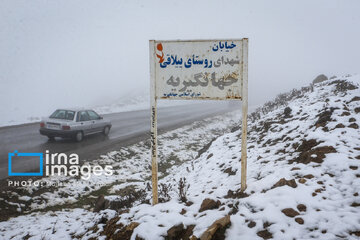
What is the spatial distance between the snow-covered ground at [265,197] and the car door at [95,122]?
5.03m

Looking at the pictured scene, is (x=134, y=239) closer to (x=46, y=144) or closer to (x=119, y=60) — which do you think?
(x=46, y=144)

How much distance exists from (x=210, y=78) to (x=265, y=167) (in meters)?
2.25

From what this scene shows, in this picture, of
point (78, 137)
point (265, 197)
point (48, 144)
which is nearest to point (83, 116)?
point (78, 137)

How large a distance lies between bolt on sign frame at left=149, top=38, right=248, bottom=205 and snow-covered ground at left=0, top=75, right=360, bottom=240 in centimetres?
75

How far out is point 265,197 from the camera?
10.8 feet

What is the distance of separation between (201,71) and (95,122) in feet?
29.6

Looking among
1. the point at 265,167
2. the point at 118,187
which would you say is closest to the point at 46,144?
the point at 118,187

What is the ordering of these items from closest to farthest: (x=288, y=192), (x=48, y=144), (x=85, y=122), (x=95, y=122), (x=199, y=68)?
(x=288, y=192) < (x=199, y=68) < (x=48, y=144) < (x=85, y=122) < (x=95, y=122)

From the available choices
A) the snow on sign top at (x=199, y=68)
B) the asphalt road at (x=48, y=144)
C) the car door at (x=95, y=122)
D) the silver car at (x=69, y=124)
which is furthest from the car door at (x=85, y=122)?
the snow on sign top at (x=199, y=68)

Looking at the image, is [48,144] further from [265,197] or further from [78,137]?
[265,197]

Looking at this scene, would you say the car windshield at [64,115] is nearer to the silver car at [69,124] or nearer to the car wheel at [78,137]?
the silver car at [69,124]

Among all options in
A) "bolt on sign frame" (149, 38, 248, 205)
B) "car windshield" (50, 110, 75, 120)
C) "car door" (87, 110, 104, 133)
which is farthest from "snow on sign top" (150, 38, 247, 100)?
"car door" (87, 110, 104, 133)

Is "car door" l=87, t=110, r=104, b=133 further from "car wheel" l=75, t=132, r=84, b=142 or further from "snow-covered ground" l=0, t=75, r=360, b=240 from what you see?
"snow-covered ground" l=0, t=75, r=360, b=240

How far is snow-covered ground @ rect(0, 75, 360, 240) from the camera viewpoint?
2.78 meters
